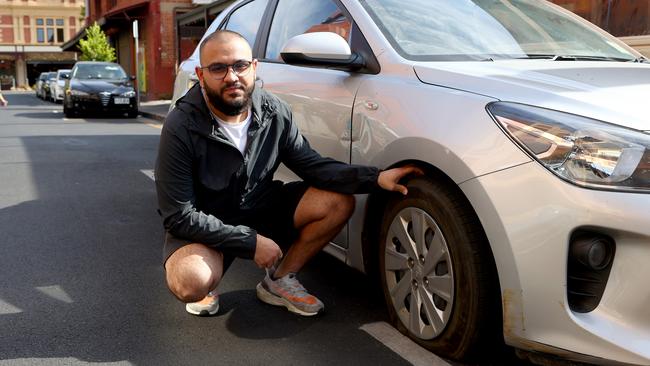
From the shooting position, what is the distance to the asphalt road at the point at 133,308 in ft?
8.86

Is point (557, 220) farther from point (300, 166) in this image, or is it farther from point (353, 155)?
point (300, 166)

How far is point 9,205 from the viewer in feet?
18.9

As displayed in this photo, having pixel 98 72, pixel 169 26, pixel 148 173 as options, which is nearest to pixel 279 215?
pixel 148 173

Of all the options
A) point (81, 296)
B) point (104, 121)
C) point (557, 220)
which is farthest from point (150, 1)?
point (557, 220)

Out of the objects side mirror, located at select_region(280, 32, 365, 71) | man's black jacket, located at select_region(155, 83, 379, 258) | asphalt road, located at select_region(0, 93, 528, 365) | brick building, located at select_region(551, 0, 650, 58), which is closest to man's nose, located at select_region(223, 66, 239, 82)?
man's black jacket, located at select_region(155, 83, 379, 258)

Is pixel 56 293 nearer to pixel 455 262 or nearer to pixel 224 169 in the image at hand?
pixel 224 169

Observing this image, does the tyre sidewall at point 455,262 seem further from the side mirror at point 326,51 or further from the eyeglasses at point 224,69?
the eyeglasses at point 224,69

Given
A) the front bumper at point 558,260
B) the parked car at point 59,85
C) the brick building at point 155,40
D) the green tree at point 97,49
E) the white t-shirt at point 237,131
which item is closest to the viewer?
the front bumper at point 558,260

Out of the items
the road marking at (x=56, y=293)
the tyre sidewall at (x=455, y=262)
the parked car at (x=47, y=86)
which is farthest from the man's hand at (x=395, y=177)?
the parked car at (x=47, y=86)

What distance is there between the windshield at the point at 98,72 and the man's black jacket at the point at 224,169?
15638mm

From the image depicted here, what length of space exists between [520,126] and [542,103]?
12 cm

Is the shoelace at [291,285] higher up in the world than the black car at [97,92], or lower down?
lower down

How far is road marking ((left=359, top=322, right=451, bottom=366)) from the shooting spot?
259 cm

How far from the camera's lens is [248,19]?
4.29m
